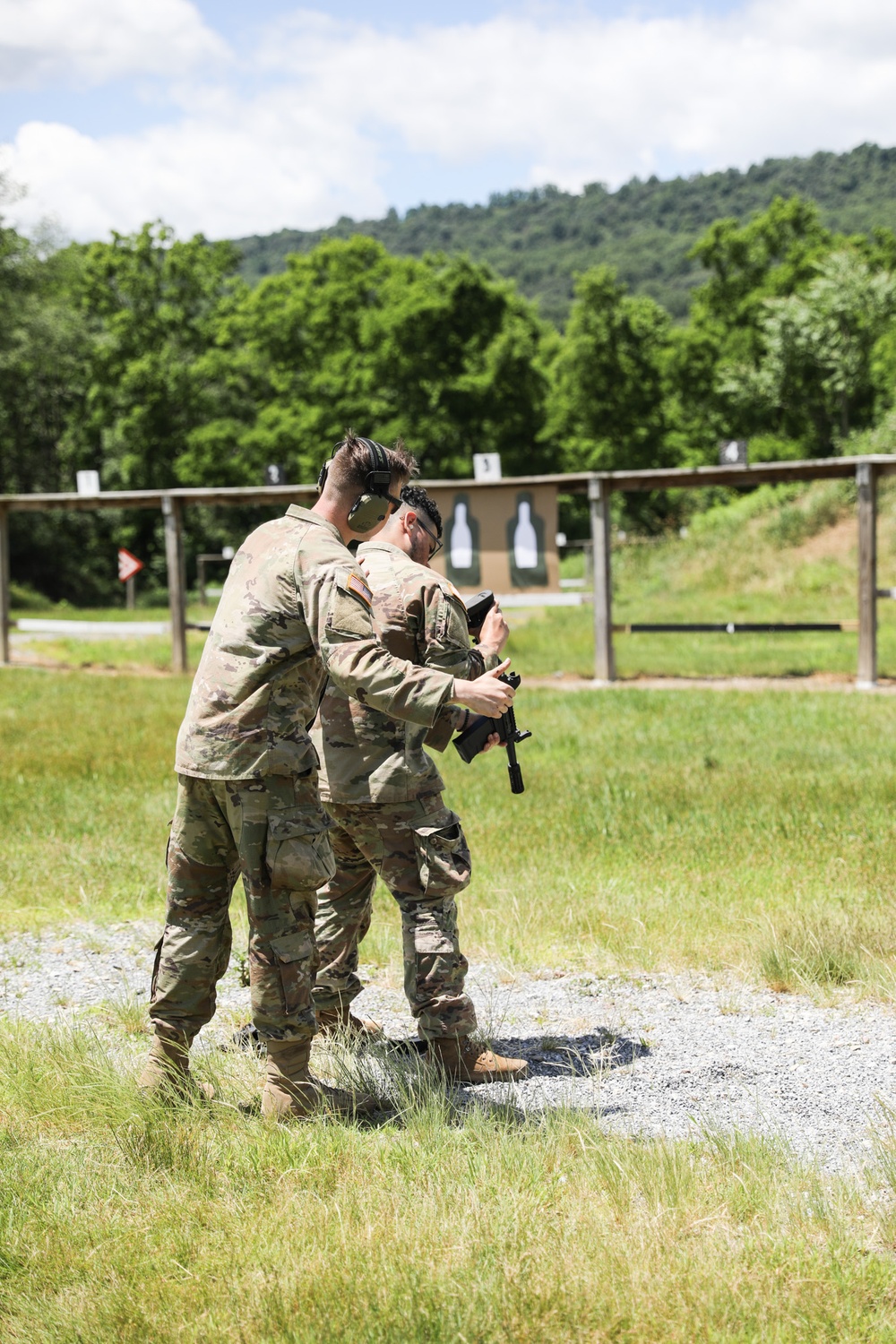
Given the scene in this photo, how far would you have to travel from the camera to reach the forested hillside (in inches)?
5094

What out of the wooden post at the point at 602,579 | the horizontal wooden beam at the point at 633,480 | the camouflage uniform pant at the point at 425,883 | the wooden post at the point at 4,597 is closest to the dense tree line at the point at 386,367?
the wooden post at the point at 4,597

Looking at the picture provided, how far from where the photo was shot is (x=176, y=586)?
56.1 ft

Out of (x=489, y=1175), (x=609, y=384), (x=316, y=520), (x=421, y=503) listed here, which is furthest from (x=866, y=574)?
(x=609, y=384)

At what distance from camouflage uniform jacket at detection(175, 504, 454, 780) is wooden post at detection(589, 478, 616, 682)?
10943 millimetres

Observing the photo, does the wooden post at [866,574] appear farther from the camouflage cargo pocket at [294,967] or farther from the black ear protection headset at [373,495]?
the camouflage cargo pocket at [294,967]

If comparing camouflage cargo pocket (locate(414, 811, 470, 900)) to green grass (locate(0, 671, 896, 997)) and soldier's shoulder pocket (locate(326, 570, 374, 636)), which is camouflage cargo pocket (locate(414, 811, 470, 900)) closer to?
soldier's shoulder pocket (locate(326, 570, 374, 636))

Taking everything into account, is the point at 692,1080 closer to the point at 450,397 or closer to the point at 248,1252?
the point at 248,1252

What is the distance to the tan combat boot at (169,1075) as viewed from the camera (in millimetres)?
3965

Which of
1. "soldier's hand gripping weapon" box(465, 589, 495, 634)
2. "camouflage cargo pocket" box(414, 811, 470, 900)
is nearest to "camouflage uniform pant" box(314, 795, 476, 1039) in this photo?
"camouflage cargo pocket" box(414, 811, 470, 900)

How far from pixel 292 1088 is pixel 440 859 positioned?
2.86 ft

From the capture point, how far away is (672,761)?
991 centimetres

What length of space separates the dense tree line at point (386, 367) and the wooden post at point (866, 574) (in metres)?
28.7

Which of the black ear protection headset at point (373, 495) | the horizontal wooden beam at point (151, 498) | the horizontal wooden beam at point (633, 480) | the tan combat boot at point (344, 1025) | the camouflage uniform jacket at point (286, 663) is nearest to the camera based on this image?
the camouflage uniform jacket at point (286, 663)

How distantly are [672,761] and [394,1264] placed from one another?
283 inches
